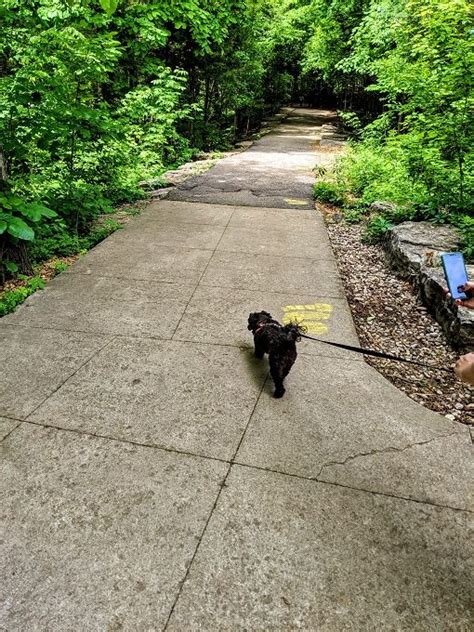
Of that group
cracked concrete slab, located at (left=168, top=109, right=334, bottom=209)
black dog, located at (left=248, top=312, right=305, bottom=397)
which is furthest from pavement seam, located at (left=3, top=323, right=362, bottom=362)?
cracked concrete slab, located at (left=168, top=109, right=334, bottom=209)

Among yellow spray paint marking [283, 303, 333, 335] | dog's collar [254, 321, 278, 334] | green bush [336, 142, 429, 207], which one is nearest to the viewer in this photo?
dog's collar [254, 321, 278, 334]

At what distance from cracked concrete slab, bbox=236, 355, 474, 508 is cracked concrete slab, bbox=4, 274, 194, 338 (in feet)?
4.83

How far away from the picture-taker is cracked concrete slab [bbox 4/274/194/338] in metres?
3.94

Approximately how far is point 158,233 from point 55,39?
2754 mm

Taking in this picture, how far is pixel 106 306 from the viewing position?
14.1 ft

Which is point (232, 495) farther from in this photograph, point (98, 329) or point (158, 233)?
point (158, 233)

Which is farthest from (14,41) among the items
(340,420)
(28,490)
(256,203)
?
(340,420)

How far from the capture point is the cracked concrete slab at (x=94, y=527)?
172 cm

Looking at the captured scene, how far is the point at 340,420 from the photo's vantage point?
9.28 ft

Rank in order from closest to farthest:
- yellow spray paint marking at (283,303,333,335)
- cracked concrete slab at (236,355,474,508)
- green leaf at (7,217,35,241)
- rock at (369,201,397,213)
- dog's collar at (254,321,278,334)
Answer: cracked concrete slab at (236,355,474,508), dog's collar at (254,321,278,334), green leaf at (7,217,35,241), yellow spray paint marking at (283,303,333,335), rock at (369,201,397,213)

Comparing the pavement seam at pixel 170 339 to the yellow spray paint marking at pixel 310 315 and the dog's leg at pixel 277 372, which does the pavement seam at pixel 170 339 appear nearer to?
the yellow spray paint marking at pixel 310 315

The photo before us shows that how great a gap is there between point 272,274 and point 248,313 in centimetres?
112

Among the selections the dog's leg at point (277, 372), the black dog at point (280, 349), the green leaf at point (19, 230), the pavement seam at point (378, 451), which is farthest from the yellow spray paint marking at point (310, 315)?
the green leaf at point (19, 230)

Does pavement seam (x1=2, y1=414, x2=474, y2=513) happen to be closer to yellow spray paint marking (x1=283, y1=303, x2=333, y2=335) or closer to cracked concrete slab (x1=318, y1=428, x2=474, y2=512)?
cracked concrete slab (x1=318, y1=428, x2=474, y2=512)
